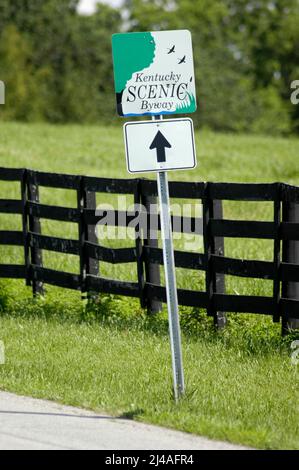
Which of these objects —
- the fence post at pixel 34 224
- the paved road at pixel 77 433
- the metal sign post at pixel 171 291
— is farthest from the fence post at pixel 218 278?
the paved road at pixel 77 433

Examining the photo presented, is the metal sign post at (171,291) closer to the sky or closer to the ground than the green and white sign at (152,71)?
closer to the ground

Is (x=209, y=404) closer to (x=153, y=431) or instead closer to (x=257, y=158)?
(x=153, y=431)

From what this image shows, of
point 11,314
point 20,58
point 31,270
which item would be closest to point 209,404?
point 11,314

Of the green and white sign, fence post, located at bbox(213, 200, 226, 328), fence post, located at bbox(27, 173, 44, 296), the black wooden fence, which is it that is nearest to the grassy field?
fence post, located at bbox(213, 200, 226, 328)

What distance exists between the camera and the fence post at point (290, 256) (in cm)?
1118

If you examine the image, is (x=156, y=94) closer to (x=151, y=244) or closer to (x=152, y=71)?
(x=152, y=71)

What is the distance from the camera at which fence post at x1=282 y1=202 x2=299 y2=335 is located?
11180 millimetres

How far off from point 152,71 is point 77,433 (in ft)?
9.92

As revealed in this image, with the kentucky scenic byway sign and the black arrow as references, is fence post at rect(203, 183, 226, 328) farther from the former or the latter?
the black arrow

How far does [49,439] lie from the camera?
7422 millimetres

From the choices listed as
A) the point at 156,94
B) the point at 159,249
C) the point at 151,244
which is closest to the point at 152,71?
the point at 156,94

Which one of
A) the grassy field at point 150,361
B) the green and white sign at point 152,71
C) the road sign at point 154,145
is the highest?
the green and white sign at point 152,71

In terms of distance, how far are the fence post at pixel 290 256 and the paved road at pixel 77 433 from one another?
3.49 meters

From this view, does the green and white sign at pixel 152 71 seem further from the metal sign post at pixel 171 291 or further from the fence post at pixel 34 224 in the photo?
the fence post at pixel 34 224
